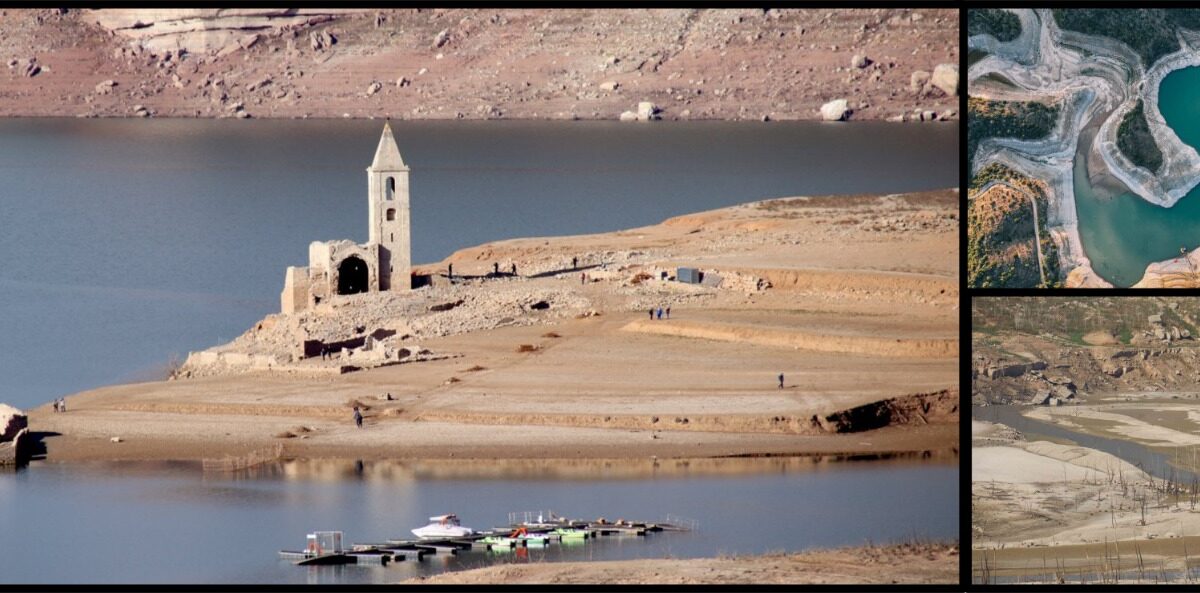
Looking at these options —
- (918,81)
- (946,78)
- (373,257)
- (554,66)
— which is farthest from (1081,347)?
(554,66)

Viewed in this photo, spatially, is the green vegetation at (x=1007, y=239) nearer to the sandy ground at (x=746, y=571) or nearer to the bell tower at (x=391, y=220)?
the sandy ground at (x=746, y=571)

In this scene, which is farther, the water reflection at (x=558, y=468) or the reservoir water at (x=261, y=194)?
the reservoir water at (x=261, y=194)

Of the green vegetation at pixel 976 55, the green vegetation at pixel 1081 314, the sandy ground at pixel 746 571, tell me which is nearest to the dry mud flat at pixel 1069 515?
the green vegetation at pixel 1081 314

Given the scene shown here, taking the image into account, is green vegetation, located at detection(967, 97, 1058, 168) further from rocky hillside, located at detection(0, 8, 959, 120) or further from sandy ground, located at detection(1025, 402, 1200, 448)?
rocky hillside, located at detection(0, 8, 959, 120)

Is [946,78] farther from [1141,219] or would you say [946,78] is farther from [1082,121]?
[1141,219]

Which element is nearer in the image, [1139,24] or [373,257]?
[1139,24]

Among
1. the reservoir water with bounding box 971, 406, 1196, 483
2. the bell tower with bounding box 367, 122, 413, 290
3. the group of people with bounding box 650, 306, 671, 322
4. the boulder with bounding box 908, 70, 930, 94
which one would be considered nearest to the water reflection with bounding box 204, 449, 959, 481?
the group of people with bounding box 650, 306, 671, 322

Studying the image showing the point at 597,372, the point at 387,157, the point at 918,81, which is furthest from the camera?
the point at 918,81
